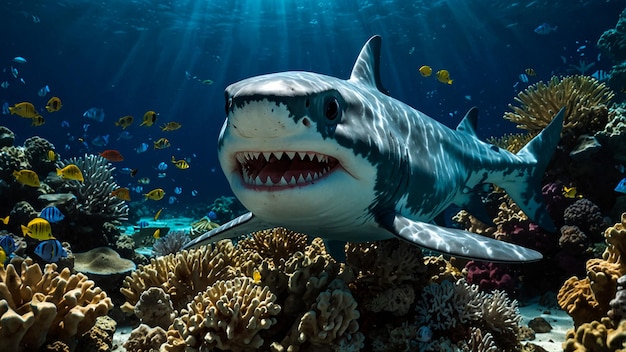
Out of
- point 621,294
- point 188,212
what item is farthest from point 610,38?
point 188,212

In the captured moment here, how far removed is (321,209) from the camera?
287 centimetres

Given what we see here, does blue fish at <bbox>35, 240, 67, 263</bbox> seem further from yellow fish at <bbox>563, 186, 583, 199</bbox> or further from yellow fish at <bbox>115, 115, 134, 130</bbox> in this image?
yellow fish at <bbox>563, 186, 583, 199</bbox>

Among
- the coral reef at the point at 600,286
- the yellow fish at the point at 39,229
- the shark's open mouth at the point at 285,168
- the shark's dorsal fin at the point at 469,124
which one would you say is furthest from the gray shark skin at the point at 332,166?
the yellow fish at the point at 39,229

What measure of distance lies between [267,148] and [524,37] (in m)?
55.3

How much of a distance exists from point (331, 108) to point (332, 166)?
0.41 metres

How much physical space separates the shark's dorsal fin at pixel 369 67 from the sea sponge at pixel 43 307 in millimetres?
3523

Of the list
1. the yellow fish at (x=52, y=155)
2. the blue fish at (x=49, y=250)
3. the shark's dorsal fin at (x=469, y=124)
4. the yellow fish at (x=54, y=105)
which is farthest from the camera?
the yellow fish at (x=54, y=105)

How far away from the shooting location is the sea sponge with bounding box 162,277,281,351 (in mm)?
3010

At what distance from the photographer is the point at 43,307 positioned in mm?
3041

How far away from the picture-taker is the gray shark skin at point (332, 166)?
2438mm

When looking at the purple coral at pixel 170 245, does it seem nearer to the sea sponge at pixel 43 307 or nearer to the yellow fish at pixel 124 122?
the sea sponge at pixel 43 307

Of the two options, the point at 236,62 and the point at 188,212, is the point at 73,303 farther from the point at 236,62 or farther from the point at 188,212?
the point at 236,62

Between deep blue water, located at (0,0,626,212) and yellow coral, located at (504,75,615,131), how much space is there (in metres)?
14.7

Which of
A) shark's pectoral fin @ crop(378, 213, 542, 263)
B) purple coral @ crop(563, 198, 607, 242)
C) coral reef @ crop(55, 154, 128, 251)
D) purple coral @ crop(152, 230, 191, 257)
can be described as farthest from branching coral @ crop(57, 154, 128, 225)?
purple coral @ crop(563, 198, 607, 242)
